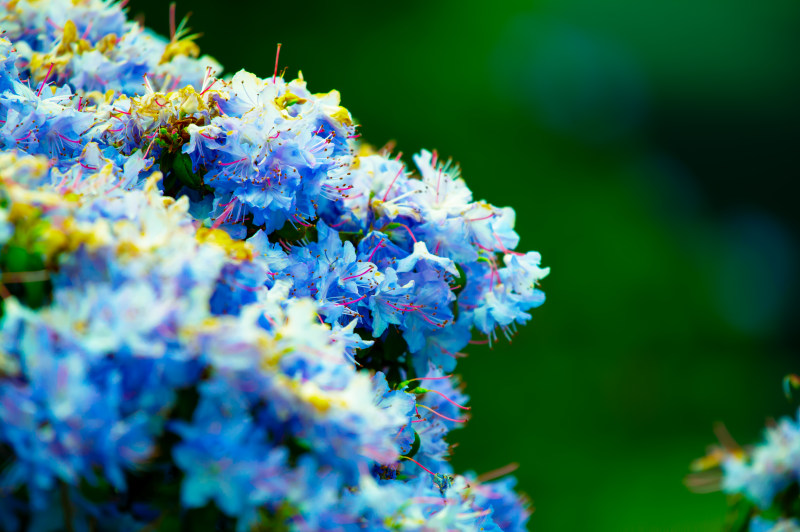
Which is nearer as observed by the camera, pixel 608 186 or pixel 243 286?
pixel 243 286

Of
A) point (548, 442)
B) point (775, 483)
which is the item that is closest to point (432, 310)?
point (775, 483)

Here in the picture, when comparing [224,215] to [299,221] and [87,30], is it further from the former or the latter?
[87,30]

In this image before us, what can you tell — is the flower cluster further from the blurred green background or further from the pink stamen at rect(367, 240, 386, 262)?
the blurred green background

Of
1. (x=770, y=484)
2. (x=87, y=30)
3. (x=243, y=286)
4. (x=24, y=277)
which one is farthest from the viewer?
(x=87, y=30)

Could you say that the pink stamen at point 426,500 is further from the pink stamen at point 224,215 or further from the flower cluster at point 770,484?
the flower cluster at point 770,484

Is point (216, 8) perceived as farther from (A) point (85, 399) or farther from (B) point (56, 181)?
(A) point (85, 399)

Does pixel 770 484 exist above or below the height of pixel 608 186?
below

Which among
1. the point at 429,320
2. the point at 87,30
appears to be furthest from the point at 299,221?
the point at 87,30
